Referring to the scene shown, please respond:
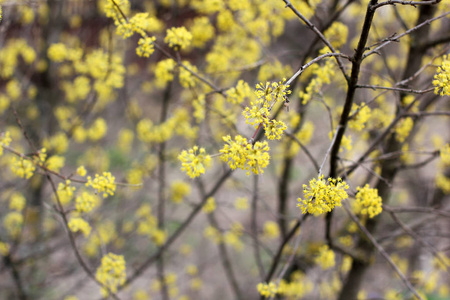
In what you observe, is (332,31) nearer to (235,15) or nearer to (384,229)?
(235,15)

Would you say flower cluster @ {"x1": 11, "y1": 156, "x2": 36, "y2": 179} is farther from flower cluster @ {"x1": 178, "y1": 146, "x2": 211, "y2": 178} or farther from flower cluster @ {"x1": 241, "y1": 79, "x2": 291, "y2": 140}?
flower cluster @ {"x1": 241, "y1": 79, "x2": 291, "y2": 140}

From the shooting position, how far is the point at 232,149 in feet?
5.00

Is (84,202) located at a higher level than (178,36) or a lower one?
lower

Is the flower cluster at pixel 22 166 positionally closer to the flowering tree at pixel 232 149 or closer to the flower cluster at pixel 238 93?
the flowering tree at pixel 232 149

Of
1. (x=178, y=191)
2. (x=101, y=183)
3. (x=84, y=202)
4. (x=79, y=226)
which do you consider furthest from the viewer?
(x=178, y=191)

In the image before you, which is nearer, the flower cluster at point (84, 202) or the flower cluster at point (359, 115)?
the flower cluster at point (359, 115)

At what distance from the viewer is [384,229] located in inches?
235

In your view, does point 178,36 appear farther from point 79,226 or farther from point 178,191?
point 178,191

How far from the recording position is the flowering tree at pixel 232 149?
2.15m

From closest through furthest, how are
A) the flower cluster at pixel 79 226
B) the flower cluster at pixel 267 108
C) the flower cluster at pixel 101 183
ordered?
the flower cluster at pixel 267 108 < the flower cluster at pixel 101 183 < the flower cluster at pixel 79 226

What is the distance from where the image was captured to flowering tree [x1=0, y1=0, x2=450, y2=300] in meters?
2.15

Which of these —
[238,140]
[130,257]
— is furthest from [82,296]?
[238,140]

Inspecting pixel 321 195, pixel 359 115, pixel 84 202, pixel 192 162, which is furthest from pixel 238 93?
pixel 84 202

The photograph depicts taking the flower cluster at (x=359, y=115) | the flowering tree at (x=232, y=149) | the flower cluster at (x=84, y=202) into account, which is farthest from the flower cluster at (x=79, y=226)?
the flower cluster at (x=359, y=115)
